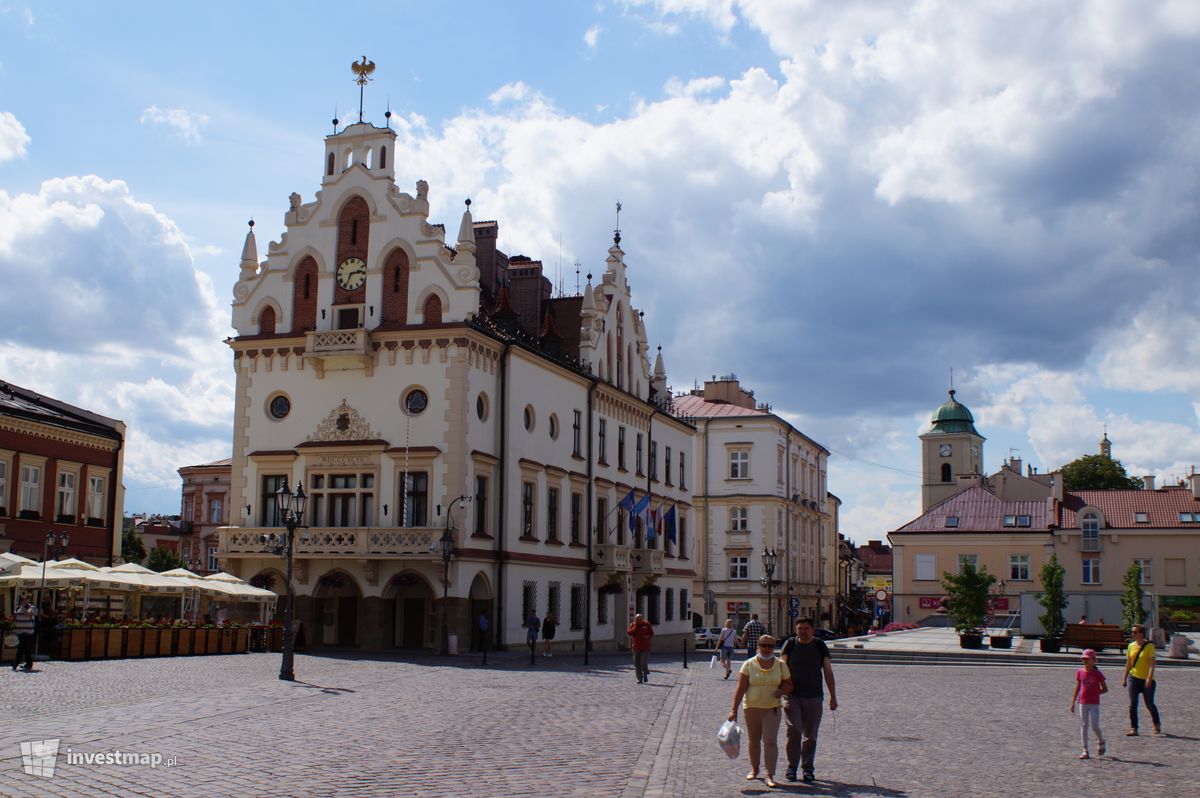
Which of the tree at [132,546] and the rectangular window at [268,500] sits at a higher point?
the rectangular window at [268,500]

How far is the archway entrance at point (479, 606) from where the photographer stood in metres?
44.1

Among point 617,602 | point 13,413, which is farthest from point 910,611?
point 13,413

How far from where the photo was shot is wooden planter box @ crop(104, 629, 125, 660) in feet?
112

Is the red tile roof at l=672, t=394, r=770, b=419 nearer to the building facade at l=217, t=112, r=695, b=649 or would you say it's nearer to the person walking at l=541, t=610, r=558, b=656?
the building facade at l=217, t=112, r=695, b=649

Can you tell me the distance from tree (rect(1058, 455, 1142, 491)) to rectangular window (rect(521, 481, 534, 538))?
7814cm

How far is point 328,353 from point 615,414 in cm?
1641

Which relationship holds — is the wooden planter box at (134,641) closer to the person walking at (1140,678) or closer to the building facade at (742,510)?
the person walking at (1140,678)

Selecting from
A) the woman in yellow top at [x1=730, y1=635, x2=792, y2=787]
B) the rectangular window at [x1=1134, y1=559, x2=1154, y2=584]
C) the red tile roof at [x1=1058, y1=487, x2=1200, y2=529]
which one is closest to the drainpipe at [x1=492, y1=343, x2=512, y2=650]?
the woman in yellow top at [x1=730, y1=635, x2=792, y2=787]

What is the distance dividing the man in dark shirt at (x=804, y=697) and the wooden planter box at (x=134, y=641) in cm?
2410

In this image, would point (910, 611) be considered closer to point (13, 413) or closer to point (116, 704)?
point (13, 413)

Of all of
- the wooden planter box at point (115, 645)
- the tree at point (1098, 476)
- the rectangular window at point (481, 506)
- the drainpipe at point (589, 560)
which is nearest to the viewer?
the wooden planter box at point (115, 645)

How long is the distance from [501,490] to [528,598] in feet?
14.6

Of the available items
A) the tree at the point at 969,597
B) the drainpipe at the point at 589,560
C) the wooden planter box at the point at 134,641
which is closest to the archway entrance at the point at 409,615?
the drainpipe at the point at 589,560

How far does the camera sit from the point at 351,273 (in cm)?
4600
